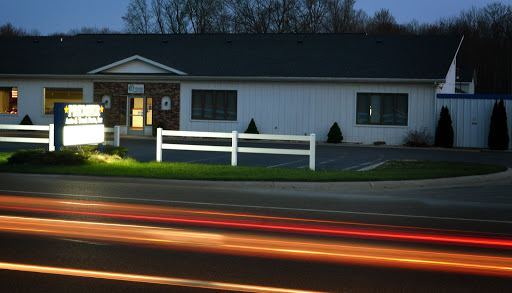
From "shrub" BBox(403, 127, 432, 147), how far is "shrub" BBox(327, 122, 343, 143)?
325 centimetres

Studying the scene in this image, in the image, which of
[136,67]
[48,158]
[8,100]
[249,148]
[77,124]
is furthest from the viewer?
[8,100]

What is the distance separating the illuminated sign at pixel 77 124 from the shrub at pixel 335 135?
15.0m

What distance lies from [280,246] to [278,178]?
8.19 metres

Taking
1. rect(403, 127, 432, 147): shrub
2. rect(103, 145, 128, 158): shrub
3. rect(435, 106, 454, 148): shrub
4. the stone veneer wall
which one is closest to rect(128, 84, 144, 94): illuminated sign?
the stone veneer wall

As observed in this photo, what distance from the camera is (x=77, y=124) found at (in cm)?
2175

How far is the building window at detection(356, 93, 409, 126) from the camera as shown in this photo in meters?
35.2

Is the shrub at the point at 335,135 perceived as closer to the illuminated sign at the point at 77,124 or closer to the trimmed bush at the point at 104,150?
the illuminated sign at the point at 77,124

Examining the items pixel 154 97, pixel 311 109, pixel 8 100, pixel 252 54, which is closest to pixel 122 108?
pixel 154 97

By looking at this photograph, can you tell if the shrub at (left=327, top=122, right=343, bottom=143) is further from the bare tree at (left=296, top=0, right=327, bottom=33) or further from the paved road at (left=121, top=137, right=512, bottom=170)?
the bare tree at (left=296, top=0, right=327, bottom=33)

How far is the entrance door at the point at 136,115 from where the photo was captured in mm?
39844

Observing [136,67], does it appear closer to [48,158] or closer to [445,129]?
[445,129]

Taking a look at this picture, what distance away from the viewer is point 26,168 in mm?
19359

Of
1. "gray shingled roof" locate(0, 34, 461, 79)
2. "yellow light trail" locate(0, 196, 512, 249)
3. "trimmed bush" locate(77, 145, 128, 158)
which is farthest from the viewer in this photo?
"gray shingled roof" locate(0, 34, 461, 79)

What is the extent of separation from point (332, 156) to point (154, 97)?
50.4 feet
